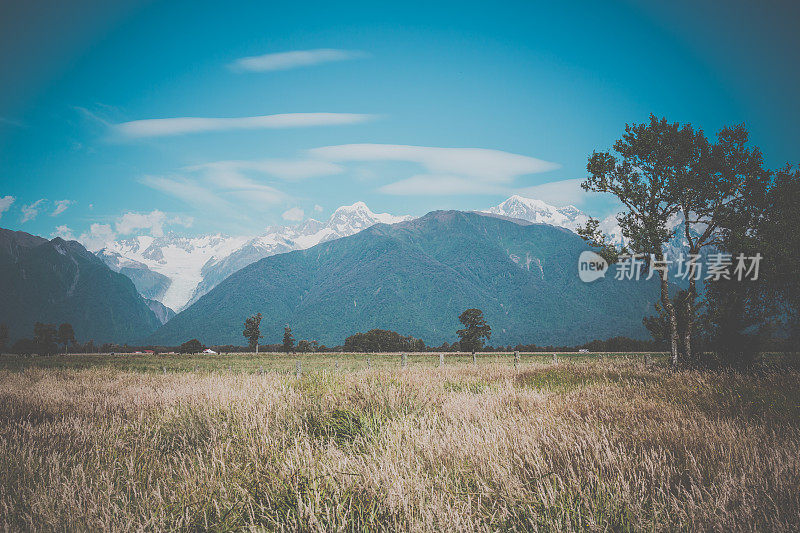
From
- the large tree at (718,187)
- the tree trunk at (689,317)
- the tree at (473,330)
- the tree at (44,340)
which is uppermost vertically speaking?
the large tree at (718,187)

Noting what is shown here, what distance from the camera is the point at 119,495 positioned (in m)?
3.96

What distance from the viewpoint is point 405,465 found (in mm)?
3957

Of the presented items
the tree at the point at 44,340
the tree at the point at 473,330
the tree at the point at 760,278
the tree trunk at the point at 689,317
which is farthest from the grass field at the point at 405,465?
the tree at the point at 44,340

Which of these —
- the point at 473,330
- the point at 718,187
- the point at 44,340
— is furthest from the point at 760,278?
the point at 44,340

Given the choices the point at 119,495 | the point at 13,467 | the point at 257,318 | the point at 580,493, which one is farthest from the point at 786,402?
the point at 257,318

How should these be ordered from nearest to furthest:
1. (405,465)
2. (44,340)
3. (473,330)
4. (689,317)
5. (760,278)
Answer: (405,465)
(689,317)
(760,278)
(473,330)
(44,340)

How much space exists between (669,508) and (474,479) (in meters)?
1.67

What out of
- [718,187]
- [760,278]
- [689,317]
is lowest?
[689,317]

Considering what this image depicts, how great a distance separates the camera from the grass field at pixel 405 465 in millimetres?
3223

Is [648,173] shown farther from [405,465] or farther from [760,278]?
[405,465]

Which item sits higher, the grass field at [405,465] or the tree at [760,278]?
the tree at [760,278]

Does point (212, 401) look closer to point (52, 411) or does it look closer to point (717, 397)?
point (52, 411)

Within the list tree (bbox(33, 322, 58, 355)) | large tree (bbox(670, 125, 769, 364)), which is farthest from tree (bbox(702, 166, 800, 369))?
tree (bbox(33, 322, 58, 355))

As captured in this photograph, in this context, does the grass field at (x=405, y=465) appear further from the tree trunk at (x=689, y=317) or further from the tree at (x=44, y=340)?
the tree at (x=44, y=340)
